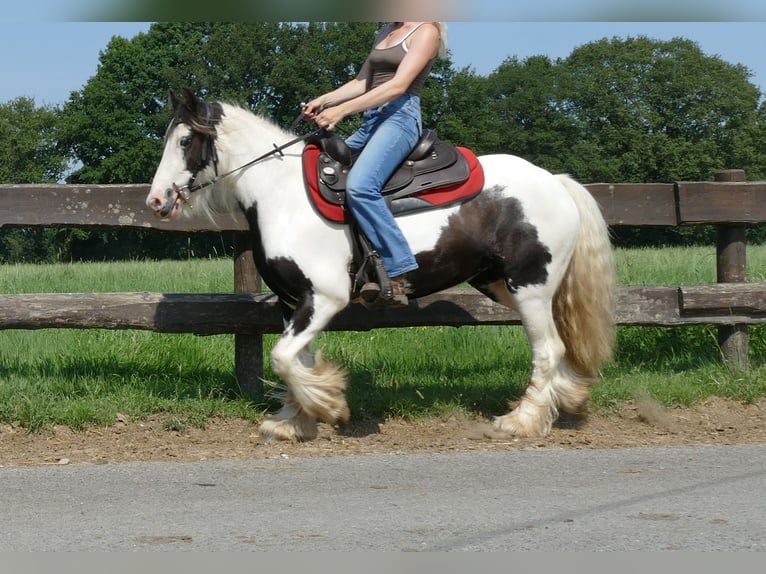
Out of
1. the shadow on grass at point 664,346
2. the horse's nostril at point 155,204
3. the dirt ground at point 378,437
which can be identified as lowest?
the dirt ground at point 378,437

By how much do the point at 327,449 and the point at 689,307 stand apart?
3226mm

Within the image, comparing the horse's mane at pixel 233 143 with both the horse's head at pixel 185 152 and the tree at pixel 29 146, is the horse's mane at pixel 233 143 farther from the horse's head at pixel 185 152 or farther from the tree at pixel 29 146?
the tree at pixel 29 146

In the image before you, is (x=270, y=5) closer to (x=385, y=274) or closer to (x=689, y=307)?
(x=385, y=274)

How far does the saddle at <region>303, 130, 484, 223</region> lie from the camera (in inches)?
232

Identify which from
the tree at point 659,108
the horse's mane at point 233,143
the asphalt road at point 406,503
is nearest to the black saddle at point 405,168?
the horse's mane at point 233,143

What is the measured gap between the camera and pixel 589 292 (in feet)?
21.2

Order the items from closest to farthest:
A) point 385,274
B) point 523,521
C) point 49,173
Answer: point 523,521 → point 385,274 → point 49,173

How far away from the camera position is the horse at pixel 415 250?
5867 millimetres

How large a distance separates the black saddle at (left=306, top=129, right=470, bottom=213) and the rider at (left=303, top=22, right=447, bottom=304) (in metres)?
0.07

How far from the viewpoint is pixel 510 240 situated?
243 inches

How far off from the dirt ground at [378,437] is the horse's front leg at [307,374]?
5.3 inches

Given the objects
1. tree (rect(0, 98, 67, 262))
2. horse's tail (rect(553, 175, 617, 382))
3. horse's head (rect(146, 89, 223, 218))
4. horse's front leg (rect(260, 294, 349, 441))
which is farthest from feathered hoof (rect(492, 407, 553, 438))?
tree (rect(0, 98, 67, 262))

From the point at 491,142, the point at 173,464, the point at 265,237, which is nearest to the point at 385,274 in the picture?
the point at 265,237

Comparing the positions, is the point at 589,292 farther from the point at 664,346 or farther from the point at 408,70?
the point at 664,346
